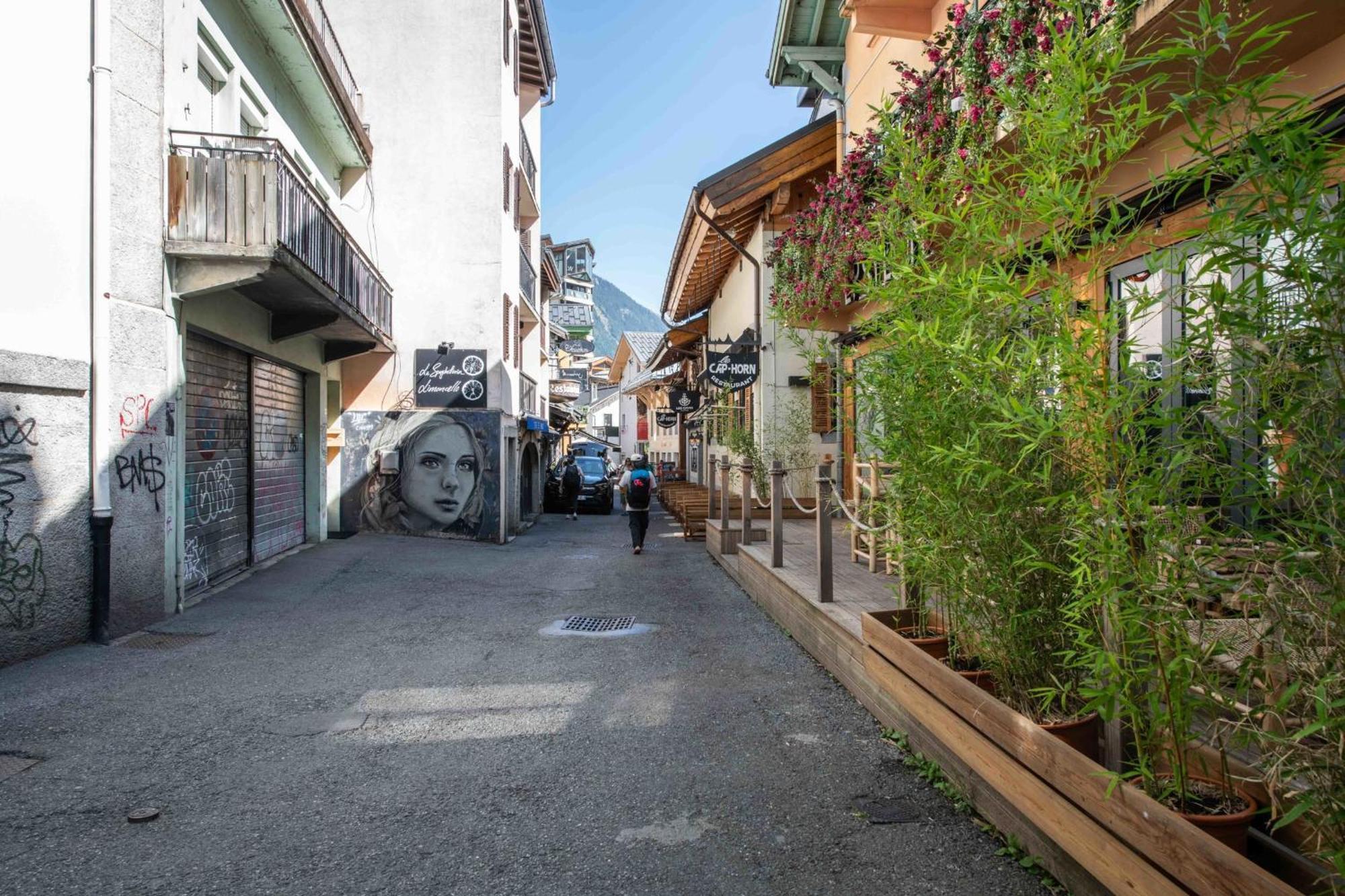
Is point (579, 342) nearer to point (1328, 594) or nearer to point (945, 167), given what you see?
→ point (945, 167)

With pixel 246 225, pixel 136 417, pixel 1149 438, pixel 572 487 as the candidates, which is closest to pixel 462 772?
pixel 1149 438

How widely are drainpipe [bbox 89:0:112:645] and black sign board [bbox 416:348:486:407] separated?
9.03m

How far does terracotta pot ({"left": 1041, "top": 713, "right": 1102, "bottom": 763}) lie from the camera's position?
2814mm

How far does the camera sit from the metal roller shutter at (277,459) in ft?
36.1

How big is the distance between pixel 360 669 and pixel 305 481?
875 centimetres

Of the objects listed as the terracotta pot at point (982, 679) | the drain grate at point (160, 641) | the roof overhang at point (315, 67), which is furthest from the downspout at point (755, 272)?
the terracotta pot at point (982, 679)

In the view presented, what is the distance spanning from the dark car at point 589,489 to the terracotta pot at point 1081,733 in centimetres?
2160

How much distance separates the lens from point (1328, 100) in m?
4.10

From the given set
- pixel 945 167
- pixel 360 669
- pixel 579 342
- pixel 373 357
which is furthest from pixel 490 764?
pixel 579 342

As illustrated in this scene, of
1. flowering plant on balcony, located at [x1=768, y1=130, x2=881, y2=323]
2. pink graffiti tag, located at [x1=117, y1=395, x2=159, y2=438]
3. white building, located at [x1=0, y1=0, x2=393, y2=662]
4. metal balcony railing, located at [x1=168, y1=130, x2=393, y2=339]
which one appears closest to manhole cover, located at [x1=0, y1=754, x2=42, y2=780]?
white building, located at [x1=0, y1=0, x2=393, y2=662]

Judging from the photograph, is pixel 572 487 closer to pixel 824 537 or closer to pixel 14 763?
pixel 824 537

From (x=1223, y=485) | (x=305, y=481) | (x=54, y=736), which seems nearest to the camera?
(x=1223, y=485)

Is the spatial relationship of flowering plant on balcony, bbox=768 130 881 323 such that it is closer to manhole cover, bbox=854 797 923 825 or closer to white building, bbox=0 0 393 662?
manhole cover, bbox=854 797 923 825

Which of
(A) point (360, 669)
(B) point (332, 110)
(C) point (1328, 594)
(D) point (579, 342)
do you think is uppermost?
(D) point (579, 342)
